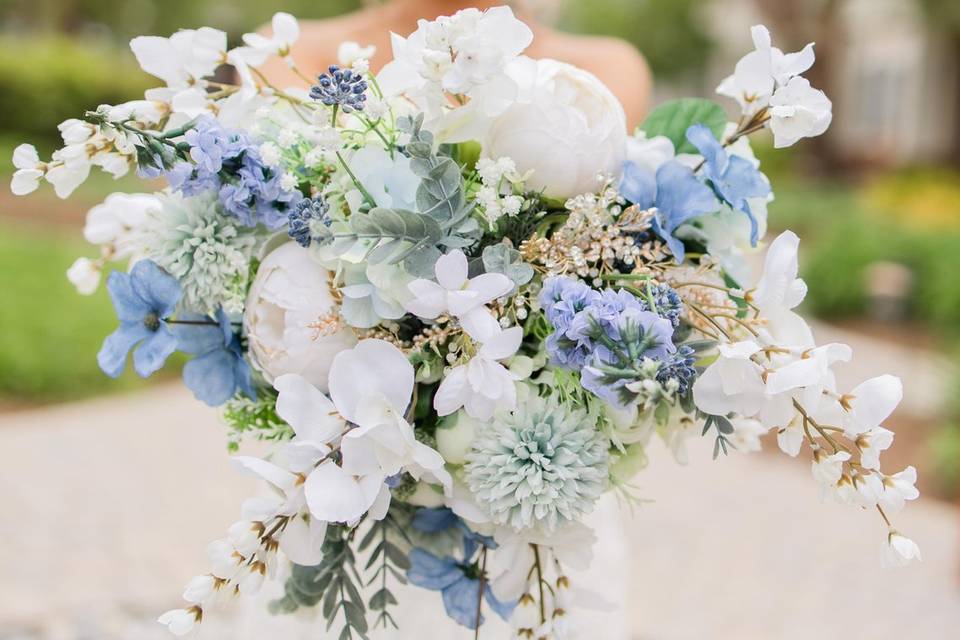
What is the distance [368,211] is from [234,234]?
16 cm

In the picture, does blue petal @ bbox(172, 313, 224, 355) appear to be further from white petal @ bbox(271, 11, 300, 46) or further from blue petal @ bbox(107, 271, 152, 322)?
white petal @ bbox(271, 11, 300, 46)

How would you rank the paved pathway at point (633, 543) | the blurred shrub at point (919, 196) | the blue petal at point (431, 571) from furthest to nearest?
the blurred shrub at point (919, 196) < the paved pathway at point (633, 543) < the blue petal at point (431, 571)

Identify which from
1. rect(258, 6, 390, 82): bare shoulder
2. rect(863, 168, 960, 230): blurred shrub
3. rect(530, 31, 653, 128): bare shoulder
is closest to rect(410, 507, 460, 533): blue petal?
rect(258, 6, 390, 82): bare shoulder

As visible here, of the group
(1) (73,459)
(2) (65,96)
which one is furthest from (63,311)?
(2) (65,96)

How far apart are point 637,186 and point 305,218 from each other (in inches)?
14.8

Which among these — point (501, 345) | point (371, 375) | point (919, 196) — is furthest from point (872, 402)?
point (919, 196)

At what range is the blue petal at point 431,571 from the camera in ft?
3.76

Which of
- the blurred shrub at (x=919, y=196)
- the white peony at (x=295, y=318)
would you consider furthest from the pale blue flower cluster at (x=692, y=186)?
the blurred shrub at (x=919, y=196)

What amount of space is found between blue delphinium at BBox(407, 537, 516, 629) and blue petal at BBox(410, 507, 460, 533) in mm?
28

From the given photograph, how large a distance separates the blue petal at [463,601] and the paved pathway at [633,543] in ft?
7.20

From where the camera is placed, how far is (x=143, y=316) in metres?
1.08

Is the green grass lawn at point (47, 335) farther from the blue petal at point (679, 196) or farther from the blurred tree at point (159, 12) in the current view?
the blurred tree at point (159, 12)

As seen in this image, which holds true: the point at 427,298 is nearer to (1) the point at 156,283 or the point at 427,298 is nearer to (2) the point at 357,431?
(2) the point at 357,431

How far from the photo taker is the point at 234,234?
1.03 meters
